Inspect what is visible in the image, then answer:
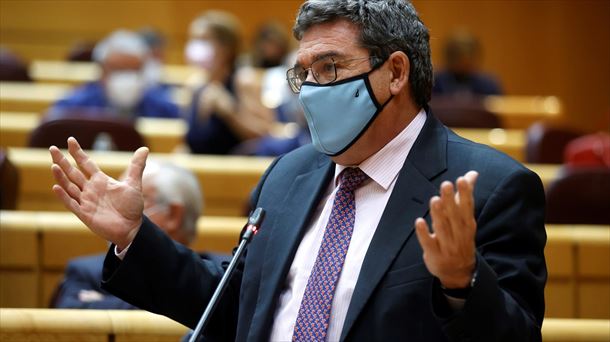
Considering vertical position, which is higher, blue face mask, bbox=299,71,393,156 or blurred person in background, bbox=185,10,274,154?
blue face mask, bbox=299,71,393,156

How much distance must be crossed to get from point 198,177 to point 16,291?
3.93ft

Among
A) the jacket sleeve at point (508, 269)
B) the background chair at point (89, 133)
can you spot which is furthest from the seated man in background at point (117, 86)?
the jacket sleeve at point (508, 269)

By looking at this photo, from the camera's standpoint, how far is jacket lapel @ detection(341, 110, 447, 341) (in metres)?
1.71

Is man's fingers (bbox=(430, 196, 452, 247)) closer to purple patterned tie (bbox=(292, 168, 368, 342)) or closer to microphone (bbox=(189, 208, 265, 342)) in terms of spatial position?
purple patterned tie (bbox=(292, 168, 368, 342))

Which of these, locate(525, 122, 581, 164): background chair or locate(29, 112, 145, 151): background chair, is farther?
locate(525, 122, 581, 164): background chair

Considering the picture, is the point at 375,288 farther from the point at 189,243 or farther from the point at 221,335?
the point at 189,243

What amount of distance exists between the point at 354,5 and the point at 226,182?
2.66 m

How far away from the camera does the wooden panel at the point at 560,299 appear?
3449mm

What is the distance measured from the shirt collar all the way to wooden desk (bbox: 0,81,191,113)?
424cm

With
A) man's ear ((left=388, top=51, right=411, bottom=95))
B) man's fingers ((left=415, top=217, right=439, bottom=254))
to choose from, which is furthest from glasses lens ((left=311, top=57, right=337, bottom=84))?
man's fingers ((left=415, top=217, right=439, bottom=254))

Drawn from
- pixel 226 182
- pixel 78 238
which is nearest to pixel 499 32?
pixel 226 182

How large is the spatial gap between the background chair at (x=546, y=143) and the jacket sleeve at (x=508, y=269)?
4.01 m

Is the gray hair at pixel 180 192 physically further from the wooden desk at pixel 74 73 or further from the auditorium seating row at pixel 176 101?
the wooden desk at pixel 74 73

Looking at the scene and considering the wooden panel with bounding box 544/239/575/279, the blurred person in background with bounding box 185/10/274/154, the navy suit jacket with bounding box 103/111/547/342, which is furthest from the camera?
the blurred person in background with bounding box 185/10/274/154
